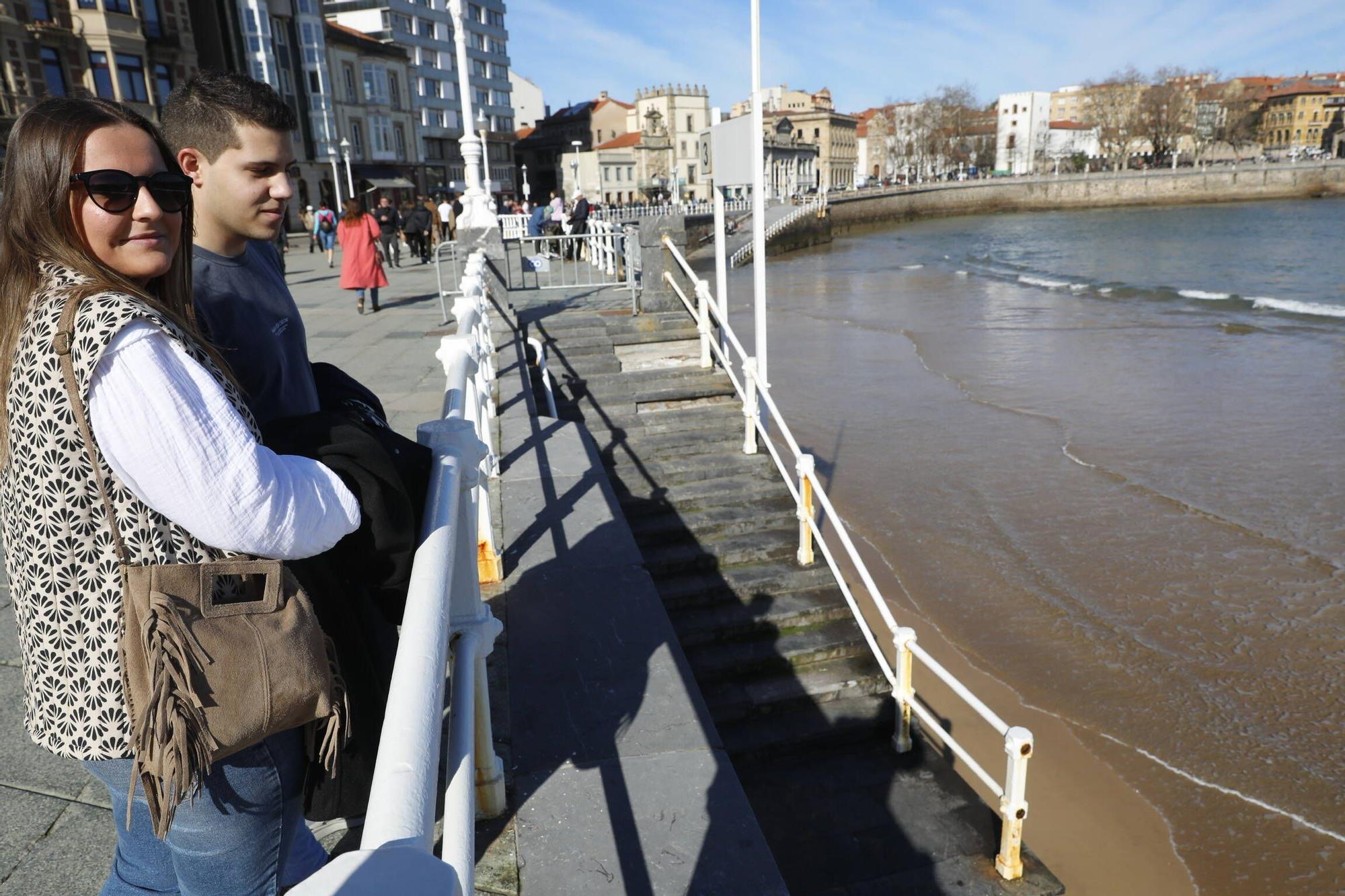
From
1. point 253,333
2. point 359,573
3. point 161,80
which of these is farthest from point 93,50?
point 359,573

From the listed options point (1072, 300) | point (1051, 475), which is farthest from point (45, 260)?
point (1072, 300)

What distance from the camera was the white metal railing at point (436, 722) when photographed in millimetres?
854

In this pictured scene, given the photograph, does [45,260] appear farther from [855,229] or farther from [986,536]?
[855,229]

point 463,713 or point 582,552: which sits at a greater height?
point 463,713

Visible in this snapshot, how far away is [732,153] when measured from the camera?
8117 mm

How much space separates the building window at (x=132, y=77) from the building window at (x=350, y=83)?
19294 millimetres

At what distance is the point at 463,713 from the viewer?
157cm

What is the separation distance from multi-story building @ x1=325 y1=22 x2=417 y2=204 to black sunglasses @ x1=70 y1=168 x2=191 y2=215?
178 feet

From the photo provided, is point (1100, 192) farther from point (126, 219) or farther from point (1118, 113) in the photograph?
point (126, 219)

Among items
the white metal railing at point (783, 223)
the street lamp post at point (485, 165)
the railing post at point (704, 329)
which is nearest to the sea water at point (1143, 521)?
the railing post at point (704, 329)

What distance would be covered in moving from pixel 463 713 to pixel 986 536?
316 inches

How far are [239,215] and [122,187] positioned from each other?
59cm

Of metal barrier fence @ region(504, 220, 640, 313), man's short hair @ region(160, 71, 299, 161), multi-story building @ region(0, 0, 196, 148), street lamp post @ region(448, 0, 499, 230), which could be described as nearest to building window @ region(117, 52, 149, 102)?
multi-story building @ region(0, 0, 196, 148)

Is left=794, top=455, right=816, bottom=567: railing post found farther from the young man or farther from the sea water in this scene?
the young man
